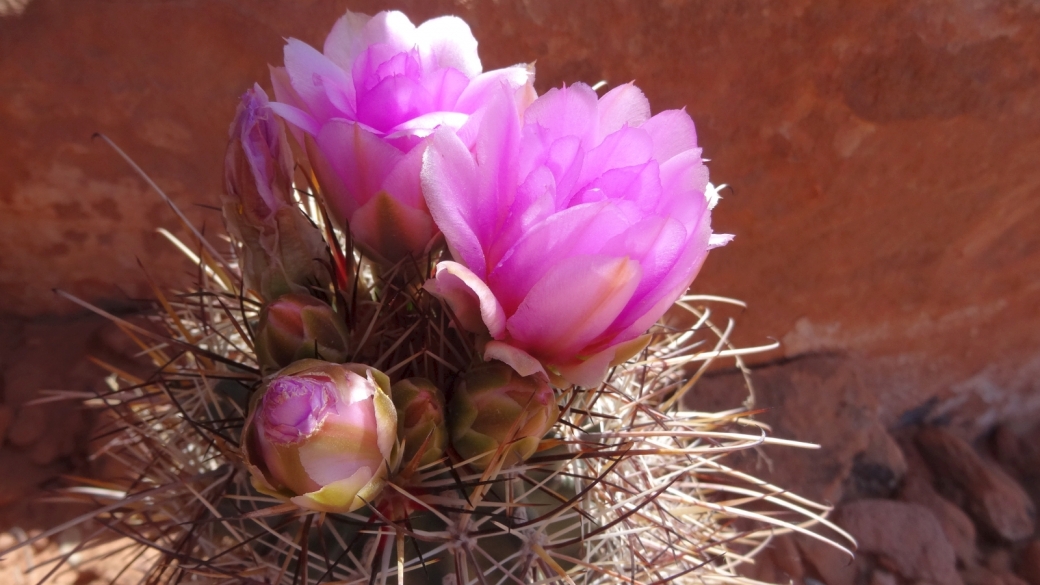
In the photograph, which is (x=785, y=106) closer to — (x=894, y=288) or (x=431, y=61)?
(x=894, y=288)

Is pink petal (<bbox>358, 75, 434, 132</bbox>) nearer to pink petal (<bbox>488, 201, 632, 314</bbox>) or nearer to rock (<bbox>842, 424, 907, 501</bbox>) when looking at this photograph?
pink petal (<bbox>488, 201, 632, 314</bbox>)

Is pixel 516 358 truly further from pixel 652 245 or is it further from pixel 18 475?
pixel 18 475

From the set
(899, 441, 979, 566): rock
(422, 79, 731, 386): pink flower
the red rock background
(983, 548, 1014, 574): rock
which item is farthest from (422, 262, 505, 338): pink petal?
(983, 548, 1014, 574): rock

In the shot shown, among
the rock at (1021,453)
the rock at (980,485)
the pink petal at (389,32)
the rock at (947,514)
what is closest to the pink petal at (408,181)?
the pink petal at (389,32)

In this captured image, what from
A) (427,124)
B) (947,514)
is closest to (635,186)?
(427,124)

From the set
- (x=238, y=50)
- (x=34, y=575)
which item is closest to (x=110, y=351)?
(x=34, y=575)

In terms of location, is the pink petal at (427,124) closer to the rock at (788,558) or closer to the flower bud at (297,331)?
the flower bud at (297,331)

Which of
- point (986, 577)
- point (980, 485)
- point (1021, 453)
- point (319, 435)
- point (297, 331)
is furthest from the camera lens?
point (1021, 453)

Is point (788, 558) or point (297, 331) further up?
point (788, 558)
